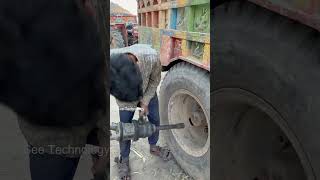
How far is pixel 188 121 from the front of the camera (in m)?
3.33

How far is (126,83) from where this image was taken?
316cm

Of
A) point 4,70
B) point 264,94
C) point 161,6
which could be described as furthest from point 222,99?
point 161,6

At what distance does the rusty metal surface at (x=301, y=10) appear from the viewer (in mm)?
850

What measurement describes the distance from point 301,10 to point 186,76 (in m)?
2.16

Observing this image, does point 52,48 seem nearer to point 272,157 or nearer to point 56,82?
point 56,82

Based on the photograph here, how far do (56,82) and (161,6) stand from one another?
2.69 m

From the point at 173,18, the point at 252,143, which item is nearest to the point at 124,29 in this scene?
the point at 173,18

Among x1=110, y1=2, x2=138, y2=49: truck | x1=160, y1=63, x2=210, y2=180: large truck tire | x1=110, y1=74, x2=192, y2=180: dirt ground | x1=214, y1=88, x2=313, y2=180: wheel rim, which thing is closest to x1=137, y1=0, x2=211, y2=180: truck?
x1=160, y1=63, x2=210, y2=180: large truck tire

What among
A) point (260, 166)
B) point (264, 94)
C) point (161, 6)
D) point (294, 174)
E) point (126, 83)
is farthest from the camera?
point (161, 6)

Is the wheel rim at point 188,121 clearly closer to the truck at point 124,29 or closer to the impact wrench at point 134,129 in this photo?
the impact wrench at point 134,129

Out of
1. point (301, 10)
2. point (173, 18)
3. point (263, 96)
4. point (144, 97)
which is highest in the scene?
point (173, 18)

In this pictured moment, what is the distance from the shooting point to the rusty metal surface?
2.79ft

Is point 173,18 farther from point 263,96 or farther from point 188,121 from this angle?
point 263,96

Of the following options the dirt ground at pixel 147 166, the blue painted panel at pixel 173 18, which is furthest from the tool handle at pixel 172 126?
the blue painted panel at pixel 173 18
